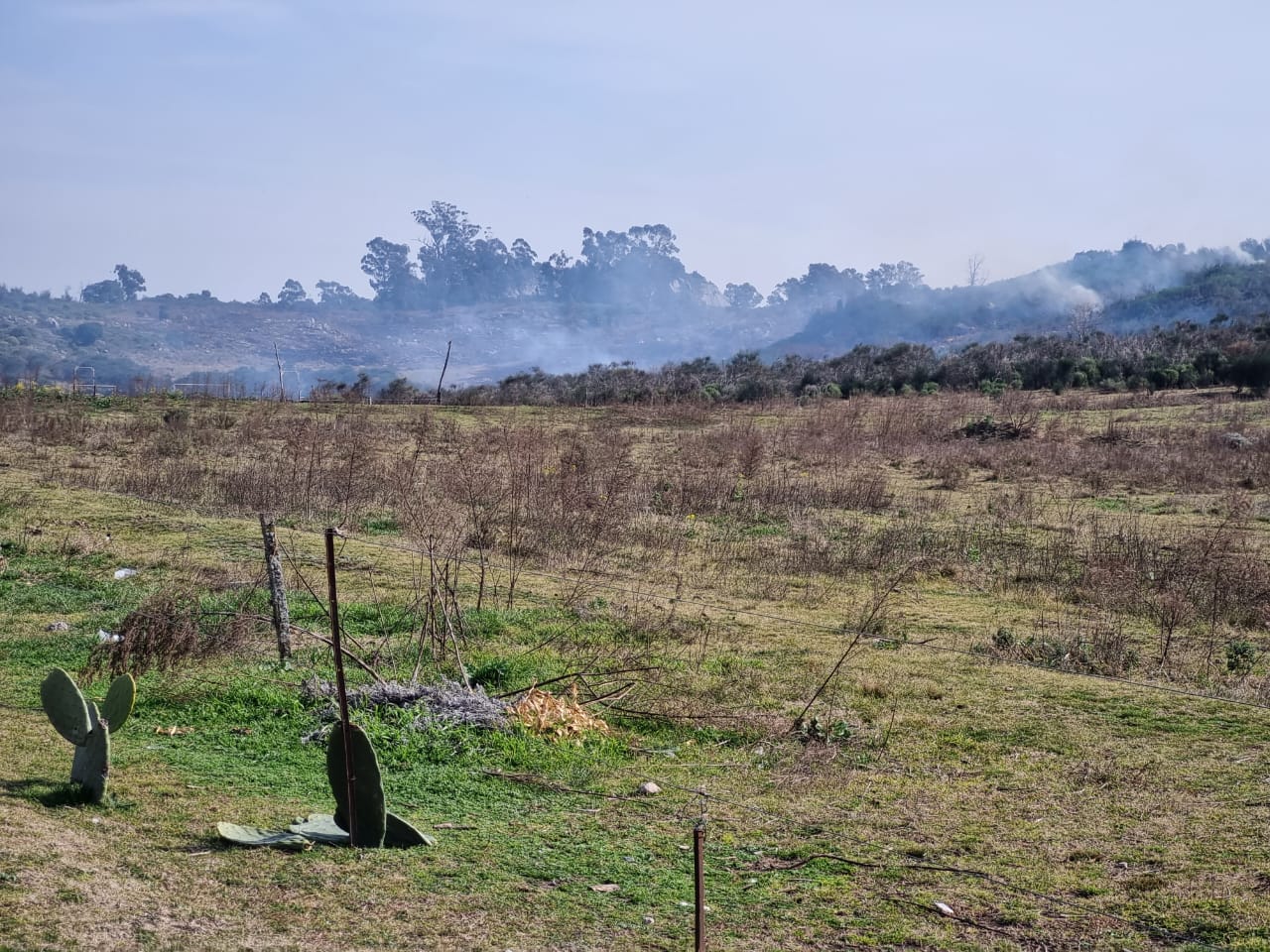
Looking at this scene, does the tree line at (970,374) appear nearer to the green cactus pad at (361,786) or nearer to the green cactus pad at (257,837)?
the green cactus pad at (361,786)

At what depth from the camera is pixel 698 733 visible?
7141mm

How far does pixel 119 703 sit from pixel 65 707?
243 mm

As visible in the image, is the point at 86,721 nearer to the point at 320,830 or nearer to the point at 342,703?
the point at 320,830

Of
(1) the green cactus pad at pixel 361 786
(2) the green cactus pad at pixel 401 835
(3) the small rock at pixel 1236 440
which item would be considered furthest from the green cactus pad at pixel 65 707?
(3) the small rock at pixel 1236 440

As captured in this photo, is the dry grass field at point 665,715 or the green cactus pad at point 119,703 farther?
the green cactus pad at point 119,703

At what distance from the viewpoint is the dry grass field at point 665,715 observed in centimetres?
449

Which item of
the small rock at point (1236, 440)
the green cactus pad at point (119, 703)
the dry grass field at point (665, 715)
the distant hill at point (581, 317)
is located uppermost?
the distant hill at point (581, 317)

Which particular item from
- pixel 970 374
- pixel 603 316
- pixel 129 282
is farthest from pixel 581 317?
pixel 970 374

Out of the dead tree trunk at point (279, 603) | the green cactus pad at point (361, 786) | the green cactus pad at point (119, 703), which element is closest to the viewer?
the green cactus pad at point (361, 786)

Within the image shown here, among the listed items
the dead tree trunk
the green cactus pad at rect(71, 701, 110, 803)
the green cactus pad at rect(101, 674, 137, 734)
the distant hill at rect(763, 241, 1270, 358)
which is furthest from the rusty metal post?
the distant hill at rect(763, 241, 1270, 358)

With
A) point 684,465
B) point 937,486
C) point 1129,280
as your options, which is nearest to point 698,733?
point 937,486

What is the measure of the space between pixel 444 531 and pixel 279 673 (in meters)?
5.03

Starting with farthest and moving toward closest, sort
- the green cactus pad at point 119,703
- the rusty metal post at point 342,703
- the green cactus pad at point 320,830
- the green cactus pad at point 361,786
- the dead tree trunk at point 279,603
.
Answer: the dead tree trunk at point 279,603, the green cactus pad at point 119,703, the green cactus pad at point 320,830, the green cactus pad at point 361,786, the rusty metal post at point 342,703

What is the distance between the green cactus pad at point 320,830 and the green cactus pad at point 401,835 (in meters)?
0.18
